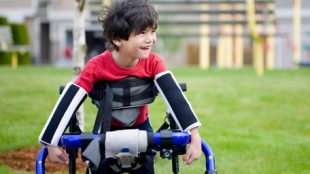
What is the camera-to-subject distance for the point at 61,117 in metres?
3.08

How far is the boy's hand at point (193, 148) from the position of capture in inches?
121

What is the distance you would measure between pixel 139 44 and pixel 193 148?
54 centimetres

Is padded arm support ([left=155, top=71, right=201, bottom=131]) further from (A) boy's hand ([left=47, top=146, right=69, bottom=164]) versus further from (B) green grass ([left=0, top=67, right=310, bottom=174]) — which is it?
(B) green grass ([left=0, top=67, right=310, bottom=174])

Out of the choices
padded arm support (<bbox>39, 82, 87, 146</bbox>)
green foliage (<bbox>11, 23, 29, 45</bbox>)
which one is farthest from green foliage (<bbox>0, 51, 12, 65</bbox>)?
padded arm support (<bbox>39, 82, 87, 146</bbox>)

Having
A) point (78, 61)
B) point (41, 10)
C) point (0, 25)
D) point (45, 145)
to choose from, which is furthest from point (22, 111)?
point (41, 10)

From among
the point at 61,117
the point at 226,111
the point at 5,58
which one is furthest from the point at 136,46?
the point at 5,58

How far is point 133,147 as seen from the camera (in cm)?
288

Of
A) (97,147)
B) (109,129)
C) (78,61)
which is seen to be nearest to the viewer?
(97,147)

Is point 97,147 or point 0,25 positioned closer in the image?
point 97,147

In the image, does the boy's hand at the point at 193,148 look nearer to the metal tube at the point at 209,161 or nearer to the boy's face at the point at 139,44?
the metal tube at the point at 209,161

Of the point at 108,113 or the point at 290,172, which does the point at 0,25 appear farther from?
the point at 108,113

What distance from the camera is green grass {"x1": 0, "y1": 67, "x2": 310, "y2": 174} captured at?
5.57 m

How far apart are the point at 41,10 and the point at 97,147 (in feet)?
101

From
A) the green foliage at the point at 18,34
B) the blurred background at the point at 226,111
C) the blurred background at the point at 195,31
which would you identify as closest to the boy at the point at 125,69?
the blurred background at the point at 226,111
